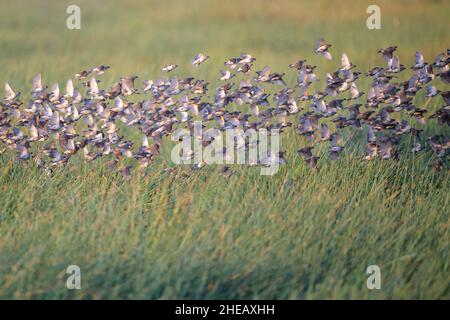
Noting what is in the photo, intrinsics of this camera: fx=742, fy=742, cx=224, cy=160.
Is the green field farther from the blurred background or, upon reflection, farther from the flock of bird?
the blurred background

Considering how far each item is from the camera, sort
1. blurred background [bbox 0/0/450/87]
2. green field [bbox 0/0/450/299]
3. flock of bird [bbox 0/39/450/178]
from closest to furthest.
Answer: green field [bbox 0/0/450/299]
flock of bird [bbox 0/39/450/178]
blurred background [bbox 0/0/450/87]

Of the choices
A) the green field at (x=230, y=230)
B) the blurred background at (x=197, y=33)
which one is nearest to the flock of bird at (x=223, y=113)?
the green field at (x=230, y=230)

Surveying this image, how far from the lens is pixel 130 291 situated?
3.80m

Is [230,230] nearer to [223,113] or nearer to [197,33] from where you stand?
[223,113]

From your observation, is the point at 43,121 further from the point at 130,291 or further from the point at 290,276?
the point at 290,276

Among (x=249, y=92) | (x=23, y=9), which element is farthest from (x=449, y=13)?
(x=249, y=92)

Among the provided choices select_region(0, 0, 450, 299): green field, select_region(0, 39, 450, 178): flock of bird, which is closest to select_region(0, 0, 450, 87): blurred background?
select_region(0, 39, 450, 178): flock of bird

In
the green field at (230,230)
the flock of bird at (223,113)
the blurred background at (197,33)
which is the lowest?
the green field at (230,230)

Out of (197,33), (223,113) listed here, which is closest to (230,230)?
(223,113)

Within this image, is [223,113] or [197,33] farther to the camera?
[197,33]

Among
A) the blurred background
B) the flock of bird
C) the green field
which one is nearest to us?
the green field

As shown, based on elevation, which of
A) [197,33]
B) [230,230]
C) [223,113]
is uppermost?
[197,33]

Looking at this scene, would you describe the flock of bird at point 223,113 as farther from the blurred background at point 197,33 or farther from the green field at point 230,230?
the blurred background at point 197,33

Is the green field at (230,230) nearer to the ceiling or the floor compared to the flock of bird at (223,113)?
nearer to the floor
